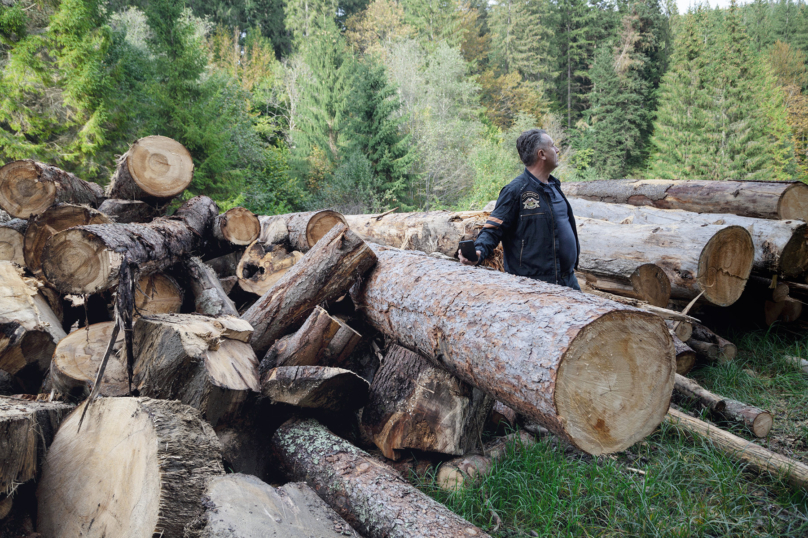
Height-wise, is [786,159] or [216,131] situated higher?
[216,131]

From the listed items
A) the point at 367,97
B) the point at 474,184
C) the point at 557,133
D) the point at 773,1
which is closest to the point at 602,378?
the point at 367,97

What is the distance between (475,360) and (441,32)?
100 feet

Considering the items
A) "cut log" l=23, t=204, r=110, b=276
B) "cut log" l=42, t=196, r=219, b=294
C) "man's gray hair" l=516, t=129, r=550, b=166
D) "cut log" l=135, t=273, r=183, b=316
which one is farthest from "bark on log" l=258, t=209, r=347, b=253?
"man's gray hair" l=516, t=129, r=550, b=166

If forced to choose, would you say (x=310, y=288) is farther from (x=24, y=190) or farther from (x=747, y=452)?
(x=24, y=190)

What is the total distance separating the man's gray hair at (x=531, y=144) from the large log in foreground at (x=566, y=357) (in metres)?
1.15

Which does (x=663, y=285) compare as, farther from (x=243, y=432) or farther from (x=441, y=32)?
(x=441, y=32)

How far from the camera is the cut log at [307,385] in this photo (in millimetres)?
2459

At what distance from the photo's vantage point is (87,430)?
6.07 ft

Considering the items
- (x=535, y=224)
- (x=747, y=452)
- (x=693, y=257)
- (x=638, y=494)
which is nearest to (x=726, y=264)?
(x=693, y=257)

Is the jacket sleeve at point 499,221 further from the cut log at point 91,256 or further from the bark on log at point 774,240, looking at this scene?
the cut log at point 91,256

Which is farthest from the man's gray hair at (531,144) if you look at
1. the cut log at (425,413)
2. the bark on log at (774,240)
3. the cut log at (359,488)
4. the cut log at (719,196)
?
the cut log at (719,196)

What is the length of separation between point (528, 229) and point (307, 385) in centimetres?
178

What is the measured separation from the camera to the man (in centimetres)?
301

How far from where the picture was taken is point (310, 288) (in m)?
3.23
